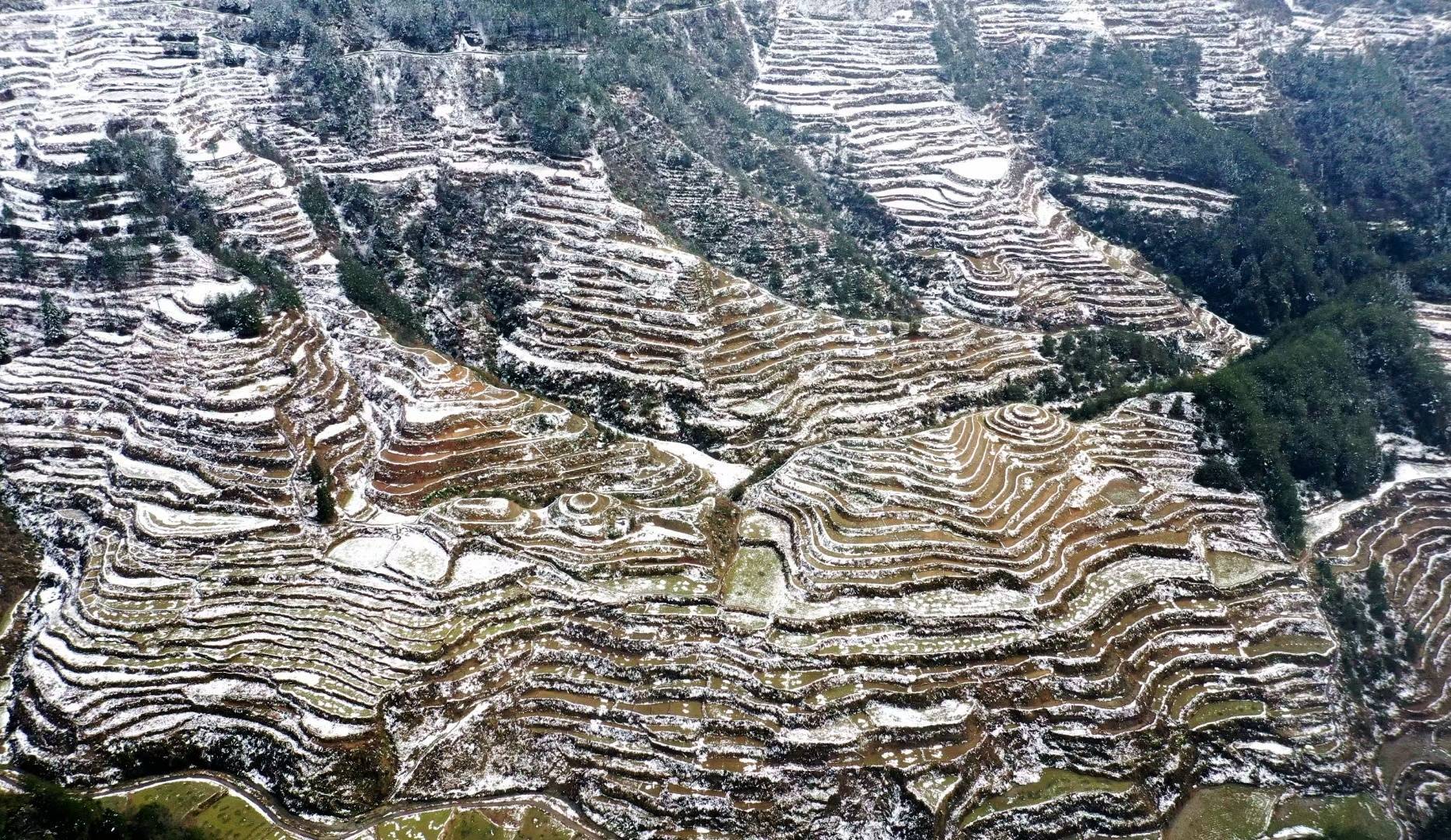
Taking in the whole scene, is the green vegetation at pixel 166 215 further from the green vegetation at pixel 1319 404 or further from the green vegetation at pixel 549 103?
the green vegetation at pixel 1319 404

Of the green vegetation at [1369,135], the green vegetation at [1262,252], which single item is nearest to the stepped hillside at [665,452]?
the green vegetation at [1262,252]

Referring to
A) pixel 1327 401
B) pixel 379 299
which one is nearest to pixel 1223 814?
pixel 1327 401

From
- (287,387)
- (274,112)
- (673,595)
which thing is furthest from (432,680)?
(274,112)

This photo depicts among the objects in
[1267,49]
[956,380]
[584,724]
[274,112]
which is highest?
[1267,49]

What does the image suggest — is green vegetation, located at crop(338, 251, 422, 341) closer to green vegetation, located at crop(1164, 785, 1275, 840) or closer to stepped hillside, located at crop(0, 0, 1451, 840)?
stepped hillside, located at crop(0, 0, 1451, 840)

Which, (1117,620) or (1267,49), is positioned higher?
(1267,49)

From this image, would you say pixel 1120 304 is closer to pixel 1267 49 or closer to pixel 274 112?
pixel 1267 49

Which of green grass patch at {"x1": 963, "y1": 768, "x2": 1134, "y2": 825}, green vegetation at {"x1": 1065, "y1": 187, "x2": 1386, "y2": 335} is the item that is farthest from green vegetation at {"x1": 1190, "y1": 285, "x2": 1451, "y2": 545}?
green grass patch at {"x1": 963, "y1": 768, "x2": 1134, "y2": 825}

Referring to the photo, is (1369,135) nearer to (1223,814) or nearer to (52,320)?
(1223,814)
